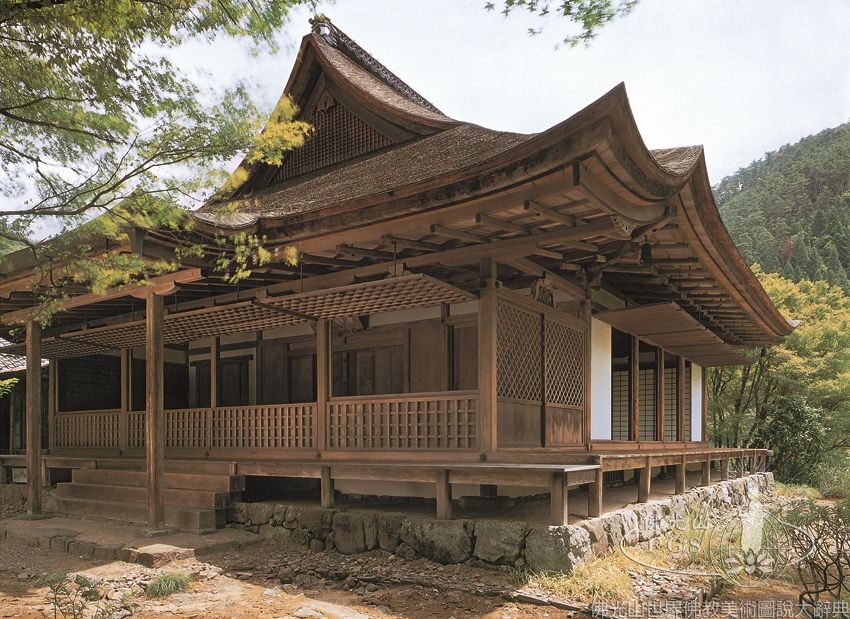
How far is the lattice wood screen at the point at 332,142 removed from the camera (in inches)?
510

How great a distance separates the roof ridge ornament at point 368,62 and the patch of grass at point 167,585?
33.4ft

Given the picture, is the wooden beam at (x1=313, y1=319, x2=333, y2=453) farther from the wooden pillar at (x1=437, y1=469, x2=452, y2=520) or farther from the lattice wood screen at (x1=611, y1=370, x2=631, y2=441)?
the lattice wood screen at (x1=611, y1=370, x2=631, y2=441)

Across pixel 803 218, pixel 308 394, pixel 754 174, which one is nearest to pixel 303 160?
pixel 308 394

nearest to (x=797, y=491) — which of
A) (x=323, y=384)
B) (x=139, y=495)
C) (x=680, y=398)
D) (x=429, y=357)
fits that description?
(x=680, y=398)

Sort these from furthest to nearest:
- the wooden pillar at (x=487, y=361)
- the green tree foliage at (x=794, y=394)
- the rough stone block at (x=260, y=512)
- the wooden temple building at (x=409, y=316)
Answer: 1. the green tree foliage at (x=794, y=394)
2. the rough stone block at (x=260, y=512)
3. the wooden pillar at (x=487, y=361)
4. the wooden temple building at (x=409, y=316)

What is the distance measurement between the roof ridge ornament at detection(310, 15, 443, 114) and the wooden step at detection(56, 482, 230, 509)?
851cm

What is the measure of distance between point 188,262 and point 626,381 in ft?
27.7

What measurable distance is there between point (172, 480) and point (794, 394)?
18.7 m

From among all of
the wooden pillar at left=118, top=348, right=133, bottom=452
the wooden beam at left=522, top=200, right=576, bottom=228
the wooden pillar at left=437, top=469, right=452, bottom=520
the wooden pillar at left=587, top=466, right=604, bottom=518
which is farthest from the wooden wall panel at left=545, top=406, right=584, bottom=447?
the wooden pillar at left=118, top=348, right=133, bottom=452

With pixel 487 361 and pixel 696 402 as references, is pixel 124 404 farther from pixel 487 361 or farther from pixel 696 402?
pixel 696 402

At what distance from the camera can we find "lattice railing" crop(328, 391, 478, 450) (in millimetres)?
8523

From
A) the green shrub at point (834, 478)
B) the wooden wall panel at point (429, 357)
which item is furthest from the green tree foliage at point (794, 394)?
the wooden wall panel at point (429, 357)

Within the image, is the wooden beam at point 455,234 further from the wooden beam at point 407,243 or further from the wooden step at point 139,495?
the wooden step at point 139,495

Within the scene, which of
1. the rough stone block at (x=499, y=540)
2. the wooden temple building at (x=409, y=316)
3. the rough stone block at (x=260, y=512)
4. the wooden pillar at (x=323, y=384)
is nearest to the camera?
the rough stone block at (x=499, y=540)
